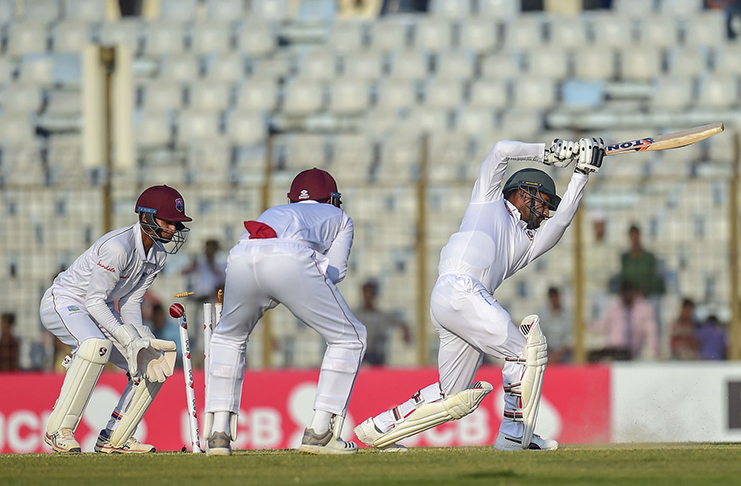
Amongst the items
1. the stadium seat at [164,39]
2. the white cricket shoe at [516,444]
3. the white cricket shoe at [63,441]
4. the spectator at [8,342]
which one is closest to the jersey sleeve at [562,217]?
the white cricket shoe at [516,444]

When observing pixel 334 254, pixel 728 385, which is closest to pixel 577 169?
pixel 334 254

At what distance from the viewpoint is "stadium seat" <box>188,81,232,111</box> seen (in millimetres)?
17562

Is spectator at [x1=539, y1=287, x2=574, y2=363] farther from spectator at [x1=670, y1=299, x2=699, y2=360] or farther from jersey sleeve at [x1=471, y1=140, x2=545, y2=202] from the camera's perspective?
jersey sleeve at [x1=471, y1=140, x2=545, y2=202]

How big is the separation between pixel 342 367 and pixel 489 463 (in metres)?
1.03

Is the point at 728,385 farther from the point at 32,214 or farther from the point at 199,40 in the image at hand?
the point at 199,40

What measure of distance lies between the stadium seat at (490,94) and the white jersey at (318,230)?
10.6 metres

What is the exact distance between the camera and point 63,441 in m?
7.43

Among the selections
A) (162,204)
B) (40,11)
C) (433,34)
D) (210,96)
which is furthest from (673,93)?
(162,204)

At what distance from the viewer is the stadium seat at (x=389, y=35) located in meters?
18.0

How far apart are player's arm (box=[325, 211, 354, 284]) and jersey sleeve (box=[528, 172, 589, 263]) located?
126 centimetres

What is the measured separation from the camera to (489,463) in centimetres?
595

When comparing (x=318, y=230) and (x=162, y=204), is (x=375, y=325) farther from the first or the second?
(x=318, y=230)

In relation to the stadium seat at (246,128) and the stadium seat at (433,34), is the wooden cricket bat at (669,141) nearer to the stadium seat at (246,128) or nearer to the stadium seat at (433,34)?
the stadium seat at (246,128)

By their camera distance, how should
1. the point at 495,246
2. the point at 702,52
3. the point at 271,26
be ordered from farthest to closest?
the point at 271,26 → the point at 702,52 → the point at 495,246
